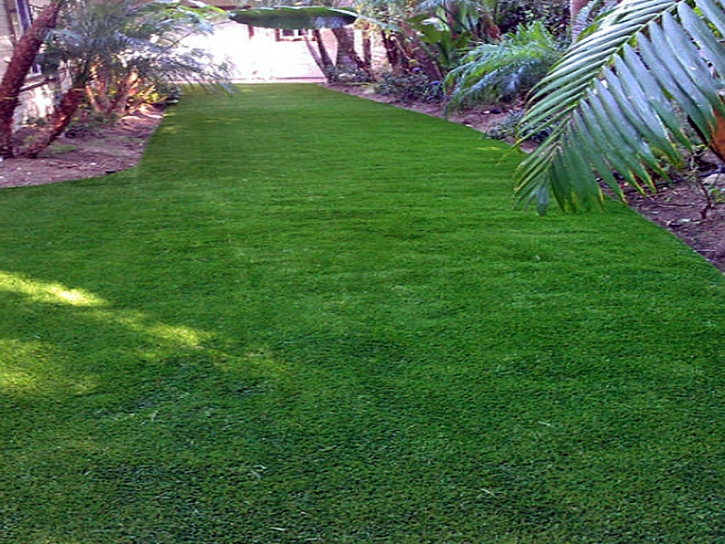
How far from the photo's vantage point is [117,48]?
5.24 meters

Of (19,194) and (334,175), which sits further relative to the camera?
(334,175)

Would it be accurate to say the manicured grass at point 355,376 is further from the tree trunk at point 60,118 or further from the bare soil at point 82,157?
the tree trunk at point 60,118

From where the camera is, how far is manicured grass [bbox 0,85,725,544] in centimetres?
172

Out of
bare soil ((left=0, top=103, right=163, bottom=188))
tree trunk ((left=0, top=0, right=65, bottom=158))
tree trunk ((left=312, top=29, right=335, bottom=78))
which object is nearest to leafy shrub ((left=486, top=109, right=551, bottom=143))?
bare soil ((left=0, top=103, right=163, bottom=188))

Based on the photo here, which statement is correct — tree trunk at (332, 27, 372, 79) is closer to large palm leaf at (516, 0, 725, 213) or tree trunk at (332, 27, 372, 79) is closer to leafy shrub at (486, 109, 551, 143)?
leafy shrub at (486, 109, 551, 143)

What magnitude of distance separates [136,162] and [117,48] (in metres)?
1.02

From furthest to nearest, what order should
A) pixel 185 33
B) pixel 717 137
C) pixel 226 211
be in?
pixel 185 33
pixel 226 211
pixel 717 137

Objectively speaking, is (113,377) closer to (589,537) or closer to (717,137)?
(589,537)

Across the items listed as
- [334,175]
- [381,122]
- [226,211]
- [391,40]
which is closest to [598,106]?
[226,211]

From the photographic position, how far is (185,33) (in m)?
6.18

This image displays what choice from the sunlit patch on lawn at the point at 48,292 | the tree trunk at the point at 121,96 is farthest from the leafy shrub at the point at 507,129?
the sunlit patch on lawn at the point at 48,292

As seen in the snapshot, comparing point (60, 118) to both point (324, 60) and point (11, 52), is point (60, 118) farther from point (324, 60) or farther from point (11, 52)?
point (324, 60)

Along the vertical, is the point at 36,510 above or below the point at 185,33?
below

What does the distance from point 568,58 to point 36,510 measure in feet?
5.47
